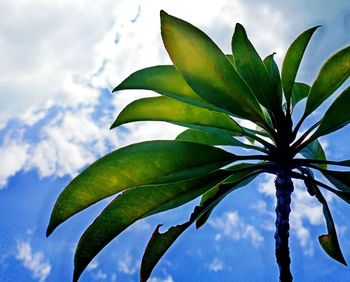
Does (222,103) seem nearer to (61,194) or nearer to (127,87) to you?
(127,87)

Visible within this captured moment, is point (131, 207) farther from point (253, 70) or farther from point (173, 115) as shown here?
point (253, 70)

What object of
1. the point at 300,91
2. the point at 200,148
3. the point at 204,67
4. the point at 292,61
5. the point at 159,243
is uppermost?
the point at 300,91

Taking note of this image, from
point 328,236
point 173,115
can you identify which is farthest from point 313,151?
point 173,115

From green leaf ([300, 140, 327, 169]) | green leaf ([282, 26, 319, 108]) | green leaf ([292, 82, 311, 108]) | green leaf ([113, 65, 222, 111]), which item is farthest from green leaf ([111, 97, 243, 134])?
green leaf ([300, 140, 327, 169])

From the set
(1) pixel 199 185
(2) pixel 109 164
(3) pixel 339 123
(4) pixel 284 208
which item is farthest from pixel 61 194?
(3) pixel 339 123

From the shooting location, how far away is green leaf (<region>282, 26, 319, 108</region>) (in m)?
2.58

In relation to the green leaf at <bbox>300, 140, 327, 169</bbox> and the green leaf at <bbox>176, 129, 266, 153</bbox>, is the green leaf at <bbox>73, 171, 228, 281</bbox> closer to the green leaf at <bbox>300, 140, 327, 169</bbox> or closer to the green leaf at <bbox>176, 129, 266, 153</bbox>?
the green leaf at <bbox>176, 129, 266, 153</bbox>

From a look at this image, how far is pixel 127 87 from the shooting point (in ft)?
7.95

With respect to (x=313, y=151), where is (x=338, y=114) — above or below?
below

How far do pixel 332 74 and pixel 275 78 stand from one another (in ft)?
1.16

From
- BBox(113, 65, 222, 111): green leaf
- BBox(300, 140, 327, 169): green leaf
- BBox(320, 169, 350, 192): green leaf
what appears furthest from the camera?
BBox(300, 140, 327, 169): green leaf

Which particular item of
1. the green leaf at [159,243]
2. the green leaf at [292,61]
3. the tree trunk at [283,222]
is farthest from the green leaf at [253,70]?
the green leaf at [159,243]

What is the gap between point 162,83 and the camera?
8.04 ft

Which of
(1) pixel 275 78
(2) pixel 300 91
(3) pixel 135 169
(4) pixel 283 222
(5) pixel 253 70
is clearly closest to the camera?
(3) pixel 135 169
